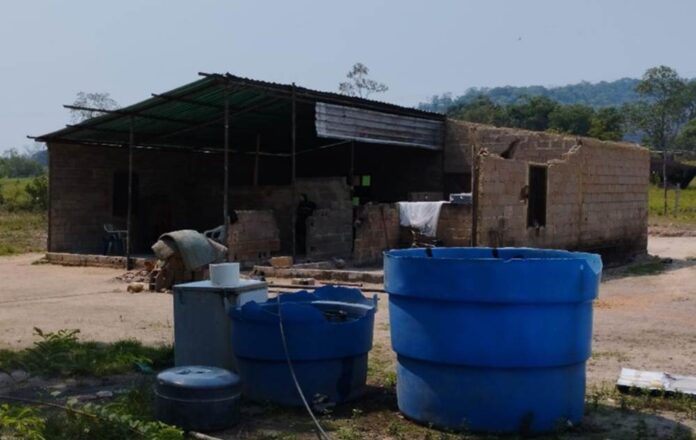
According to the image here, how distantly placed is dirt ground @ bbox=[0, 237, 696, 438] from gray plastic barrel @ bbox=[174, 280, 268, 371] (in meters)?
1.09

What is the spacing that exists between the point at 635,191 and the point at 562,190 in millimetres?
4426

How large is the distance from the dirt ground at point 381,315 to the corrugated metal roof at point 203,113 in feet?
10.7

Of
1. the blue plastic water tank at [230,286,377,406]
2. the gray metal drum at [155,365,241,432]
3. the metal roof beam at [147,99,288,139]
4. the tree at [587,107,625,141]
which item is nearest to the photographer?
the gray metal drum at [155,365,241,432]

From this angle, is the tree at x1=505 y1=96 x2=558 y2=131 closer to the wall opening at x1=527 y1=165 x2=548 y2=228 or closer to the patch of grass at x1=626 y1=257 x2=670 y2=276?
the patch of grass at x1=626 y1=257 x2=670 y2=276

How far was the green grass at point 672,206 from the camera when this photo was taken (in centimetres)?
3441

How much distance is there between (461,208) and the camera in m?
16.5

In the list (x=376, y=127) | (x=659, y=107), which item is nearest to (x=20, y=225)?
(x=376, y=127)

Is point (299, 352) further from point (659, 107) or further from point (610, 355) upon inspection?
point (659, 107)

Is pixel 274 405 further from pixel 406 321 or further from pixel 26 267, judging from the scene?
pixel 26 267

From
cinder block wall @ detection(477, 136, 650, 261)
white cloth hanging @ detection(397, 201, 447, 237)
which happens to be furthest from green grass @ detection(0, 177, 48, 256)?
cinder block wall @ detection(477, 136, 650, 261)

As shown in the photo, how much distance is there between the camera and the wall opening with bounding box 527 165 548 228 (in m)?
16.3

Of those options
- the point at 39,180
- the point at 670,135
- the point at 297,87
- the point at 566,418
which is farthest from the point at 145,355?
the point at 670,135

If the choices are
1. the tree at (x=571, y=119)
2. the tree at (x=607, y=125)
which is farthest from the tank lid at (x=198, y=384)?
the tree at (x=571, y=119)

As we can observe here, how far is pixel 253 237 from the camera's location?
16969mm
